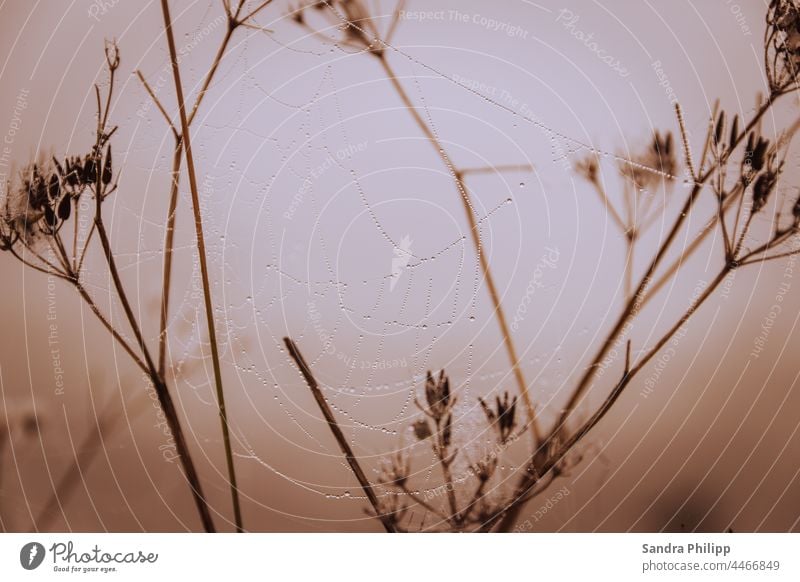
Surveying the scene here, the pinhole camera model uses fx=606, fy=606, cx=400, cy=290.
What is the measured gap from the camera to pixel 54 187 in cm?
52

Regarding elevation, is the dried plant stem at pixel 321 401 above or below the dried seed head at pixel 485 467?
above

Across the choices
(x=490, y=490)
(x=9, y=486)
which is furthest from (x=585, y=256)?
(x=9, y=486)

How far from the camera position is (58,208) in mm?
521

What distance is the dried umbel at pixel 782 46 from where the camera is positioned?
540 millimetres

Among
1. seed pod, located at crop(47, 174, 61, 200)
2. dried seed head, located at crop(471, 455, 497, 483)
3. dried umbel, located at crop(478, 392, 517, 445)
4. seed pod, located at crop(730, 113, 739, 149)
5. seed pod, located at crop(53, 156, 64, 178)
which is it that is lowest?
dried seed head, located at crop(471, 455, 497, 483)

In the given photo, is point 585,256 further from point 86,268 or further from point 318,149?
point 86,268

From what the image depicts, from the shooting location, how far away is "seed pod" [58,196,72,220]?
52cm

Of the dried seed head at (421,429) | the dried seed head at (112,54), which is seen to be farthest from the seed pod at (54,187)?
the dried seed head at (421,429)

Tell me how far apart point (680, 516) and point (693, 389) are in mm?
116

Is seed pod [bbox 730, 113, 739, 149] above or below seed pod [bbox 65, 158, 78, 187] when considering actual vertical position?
below

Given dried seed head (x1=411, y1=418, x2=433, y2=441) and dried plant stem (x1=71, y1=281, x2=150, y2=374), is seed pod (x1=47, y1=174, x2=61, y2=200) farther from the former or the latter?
dried seed head (x1=411, y1=418, x2=433, y2=441)
